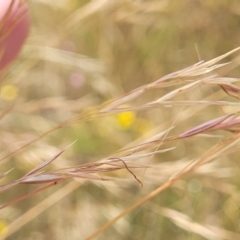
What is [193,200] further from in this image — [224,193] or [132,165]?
[132,165]

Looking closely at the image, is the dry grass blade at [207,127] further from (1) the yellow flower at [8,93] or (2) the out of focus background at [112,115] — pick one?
(1) the yellow flower at [8,93]

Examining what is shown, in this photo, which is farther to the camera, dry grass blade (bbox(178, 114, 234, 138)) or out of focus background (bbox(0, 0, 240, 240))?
out of focus background (bbox(0, 0, 240, 240))

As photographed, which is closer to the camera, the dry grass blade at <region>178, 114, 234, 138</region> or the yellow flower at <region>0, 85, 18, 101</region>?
the dry grass blade at <region>178, 114, 234, 138</region>

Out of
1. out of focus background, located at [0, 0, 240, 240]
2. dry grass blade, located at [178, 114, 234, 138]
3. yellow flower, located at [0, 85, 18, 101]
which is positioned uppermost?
dry grass blade, located at [178, 114, 234, 138]

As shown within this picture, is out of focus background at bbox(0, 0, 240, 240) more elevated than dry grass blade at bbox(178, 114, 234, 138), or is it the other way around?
dry grass blade at bbox(178, 114, 234, 138)

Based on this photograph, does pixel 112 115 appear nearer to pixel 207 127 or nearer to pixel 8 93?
pixel 8 93

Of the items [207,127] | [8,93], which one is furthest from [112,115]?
[207,127]

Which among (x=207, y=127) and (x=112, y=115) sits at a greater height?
(x=207, y=127)

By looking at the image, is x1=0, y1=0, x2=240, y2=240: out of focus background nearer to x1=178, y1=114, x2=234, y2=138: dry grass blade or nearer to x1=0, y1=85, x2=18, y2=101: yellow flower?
x1=0, y1=85, x2=18, y2=101: yellow flower

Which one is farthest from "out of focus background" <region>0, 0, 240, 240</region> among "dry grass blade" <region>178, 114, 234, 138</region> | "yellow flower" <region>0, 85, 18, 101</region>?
"dry grass blade" <region>178, 114, 234, 138</region>
